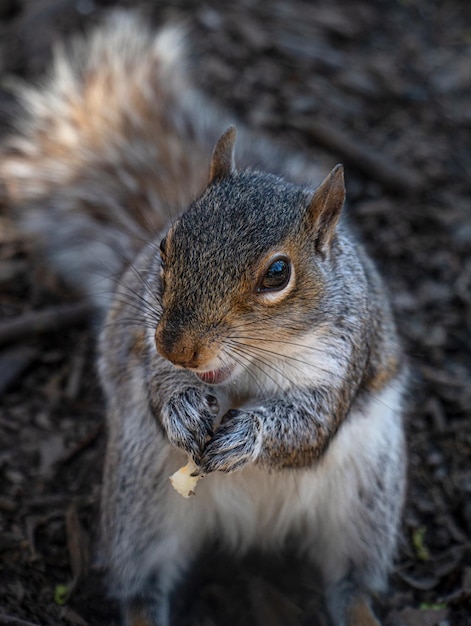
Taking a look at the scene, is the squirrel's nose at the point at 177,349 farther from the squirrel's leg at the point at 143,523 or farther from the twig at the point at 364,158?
the twig at the point at 364,158

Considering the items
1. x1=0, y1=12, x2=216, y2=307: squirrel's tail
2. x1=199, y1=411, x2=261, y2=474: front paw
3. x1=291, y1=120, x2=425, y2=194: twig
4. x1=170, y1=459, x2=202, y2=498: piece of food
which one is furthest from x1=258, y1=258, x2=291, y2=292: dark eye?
x1=291, y1=120, x2=425, y2=194: twig

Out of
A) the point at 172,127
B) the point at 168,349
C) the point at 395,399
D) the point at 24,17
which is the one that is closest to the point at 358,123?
the point at 172,127

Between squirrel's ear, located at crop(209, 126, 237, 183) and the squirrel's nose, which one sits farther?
squirrel's ear, located at crop(209, 126, 237, 183)

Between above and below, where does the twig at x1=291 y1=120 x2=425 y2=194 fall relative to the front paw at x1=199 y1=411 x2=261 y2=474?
above

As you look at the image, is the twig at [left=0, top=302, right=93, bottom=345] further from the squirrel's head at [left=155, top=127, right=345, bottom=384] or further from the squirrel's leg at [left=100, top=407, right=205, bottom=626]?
the squirrel's head at [left=155, top=127, right=345, bottom=384]

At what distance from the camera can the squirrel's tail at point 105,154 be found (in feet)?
11.4

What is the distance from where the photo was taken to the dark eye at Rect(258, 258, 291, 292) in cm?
226

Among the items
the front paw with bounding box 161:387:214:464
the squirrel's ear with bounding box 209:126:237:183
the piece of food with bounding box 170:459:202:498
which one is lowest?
the piece of food with bounding box 170:459:202:498

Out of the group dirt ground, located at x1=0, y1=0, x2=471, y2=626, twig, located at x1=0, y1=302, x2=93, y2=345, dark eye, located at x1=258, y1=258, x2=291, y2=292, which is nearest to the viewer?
dark eye, located at x1=258, y1=258, x2=291, y2=292

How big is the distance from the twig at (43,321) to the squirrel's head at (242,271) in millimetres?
1418

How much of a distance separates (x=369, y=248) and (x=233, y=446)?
205 centimetres

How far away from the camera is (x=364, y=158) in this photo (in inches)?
178

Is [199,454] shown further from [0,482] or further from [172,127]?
[172,127]

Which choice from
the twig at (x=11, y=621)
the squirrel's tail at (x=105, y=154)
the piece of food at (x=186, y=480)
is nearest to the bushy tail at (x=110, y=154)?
the squirrel's tail at (x=105, y=154)
